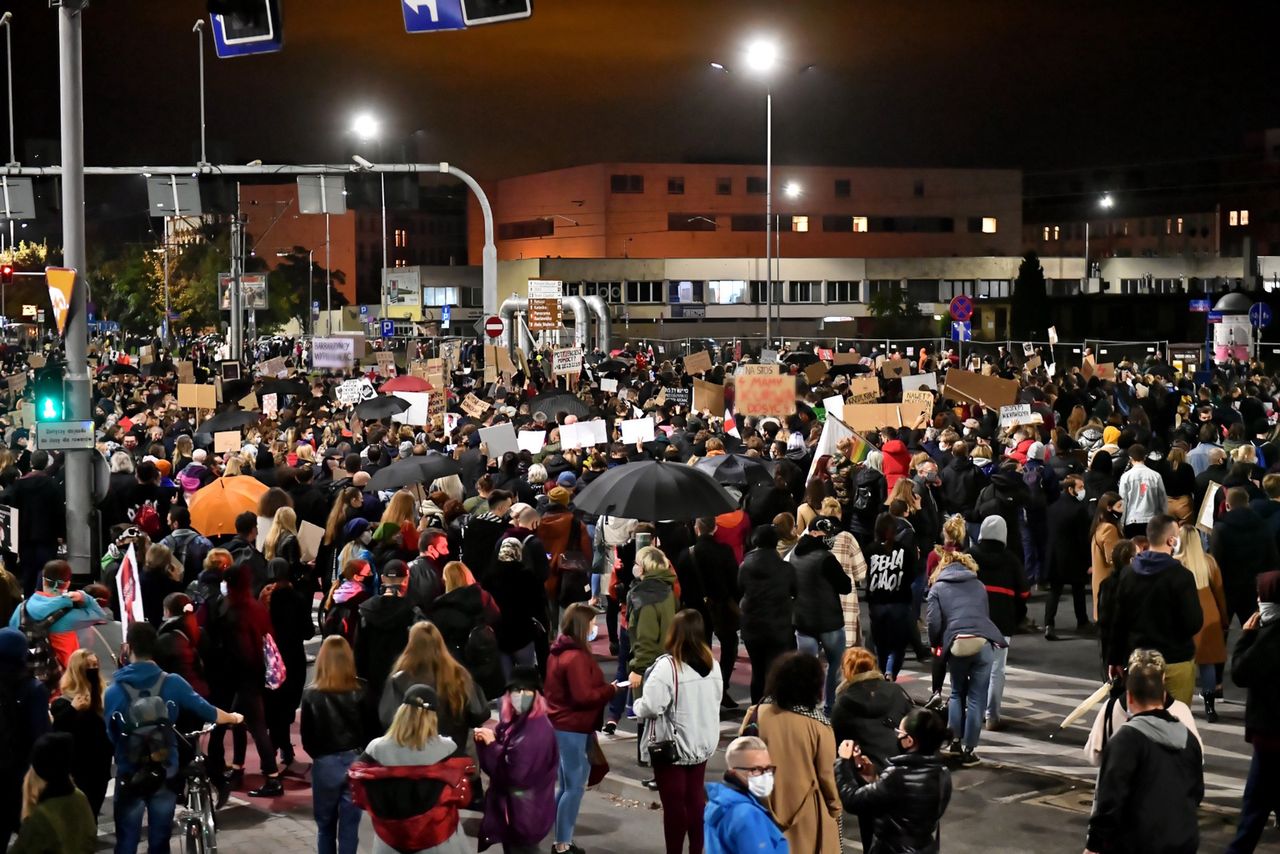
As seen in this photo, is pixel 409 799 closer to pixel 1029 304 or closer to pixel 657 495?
pixel 657 495

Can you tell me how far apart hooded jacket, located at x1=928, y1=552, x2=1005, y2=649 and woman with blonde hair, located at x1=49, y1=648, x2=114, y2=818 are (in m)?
5.76

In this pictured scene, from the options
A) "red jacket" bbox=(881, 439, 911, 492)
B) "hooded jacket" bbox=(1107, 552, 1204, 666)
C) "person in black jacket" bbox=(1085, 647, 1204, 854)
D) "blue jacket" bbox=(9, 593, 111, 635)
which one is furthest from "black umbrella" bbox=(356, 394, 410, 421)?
"person in black jacket" bbox=(1085, 647, 1204, 854)

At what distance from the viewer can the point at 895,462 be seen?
726 inches

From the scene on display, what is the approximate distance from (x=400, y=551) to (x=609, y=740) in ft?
7.41

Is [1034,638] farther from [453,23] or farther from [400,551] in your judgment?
[453,23]

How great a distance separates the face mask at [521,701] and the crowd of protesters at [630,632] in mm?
21

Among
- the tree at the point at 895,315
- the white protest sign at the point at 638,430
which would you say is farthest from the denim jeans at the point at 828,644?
the tree at the point at 895,315

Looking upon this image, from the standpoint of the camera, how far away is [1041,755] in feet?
39.1

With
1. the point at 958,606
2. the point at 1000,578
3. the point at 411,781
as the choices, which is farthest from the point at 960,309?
the point at 411,781

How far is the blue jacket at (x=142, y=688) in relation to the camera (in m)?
8.86

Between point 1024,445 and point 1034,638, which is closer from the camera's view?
point 1034,638

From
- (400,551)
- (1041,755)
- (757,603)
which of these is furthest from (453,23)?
(1041,755)

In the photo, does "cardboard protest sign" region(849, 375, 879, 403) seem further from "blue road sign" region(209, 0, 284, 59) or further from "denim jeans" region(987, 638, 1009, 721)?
"blue road sign" region(209, 0, 284, 59)

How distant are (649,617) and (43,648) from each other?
3.93 metres
